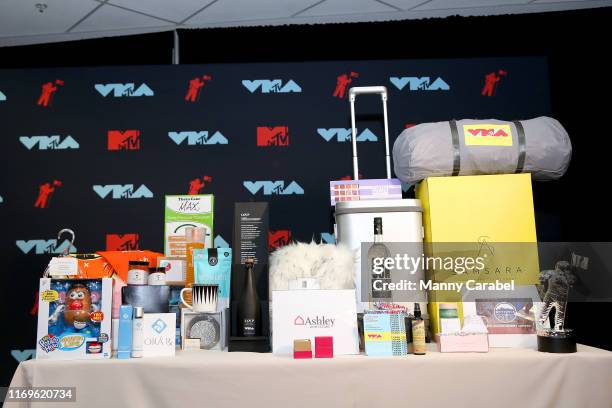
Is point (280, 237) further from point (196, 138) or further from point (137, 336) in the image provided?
point (137, 336)

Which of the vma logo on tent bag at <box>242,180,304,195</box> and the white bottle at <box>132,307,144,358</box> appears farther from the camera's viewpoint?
the vma logo on tent bag at <box>242,180,304,195</box>

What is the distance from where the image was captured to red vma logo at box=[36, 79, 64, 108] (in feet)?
9.28

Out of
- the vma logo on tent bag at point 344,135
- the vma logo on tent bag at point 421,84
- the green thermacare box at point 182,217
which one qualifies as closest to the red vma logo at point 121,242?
the green thermacare box at point 182,217

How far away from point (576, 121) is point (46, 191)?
307cm

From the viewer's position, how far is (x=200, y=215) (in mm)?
2705

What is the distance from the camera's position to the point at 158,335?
1575 mm

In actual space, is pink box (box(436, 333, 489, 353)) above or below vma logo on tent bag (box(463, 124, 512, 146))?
below

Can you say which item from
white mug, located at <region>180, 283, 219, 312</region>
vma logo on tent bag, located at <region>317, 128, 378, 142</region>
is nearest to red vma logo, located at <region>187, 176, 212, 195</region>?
vma logo on tent bag, located at <region>317, 128, 378, 142</region>

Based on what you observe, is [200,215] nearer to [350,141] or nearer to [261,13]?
[350,141]

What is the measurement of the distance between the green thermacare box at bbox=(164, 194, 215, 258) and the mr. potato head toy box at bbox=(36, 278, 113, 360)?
1092 millimetres

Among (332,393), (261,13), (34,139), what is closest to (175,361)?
(332,393)

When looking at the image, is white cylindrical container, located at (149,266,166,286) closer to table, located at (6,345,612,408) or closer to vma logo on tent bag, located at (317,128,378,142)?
table, located at (6,345,612,408)

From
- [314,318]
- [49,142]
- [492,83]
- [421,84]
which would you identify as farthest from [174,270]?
[492,83]

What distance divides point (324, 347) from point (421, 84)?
184 cm
